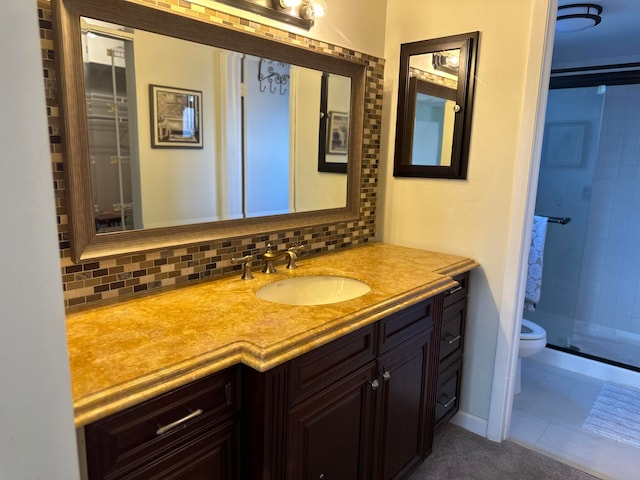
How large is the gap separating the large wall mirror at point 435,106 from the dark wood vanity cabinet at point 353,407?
0.77m

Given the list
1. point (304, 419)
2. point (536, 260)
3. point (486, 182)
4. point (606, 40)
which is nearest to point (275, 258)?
point (304, 419)

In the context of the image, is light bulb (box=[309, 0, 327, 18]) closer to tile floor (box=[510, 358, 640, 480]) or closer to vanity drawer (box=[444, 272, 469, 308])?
vanity drawer (box=[444, 272, 469, 308])

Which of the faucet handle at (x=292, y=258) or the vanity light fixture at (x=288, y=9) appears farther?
the faucet handle at (x=292, y=258)

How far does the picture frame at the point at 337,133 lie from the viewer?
2.02 m

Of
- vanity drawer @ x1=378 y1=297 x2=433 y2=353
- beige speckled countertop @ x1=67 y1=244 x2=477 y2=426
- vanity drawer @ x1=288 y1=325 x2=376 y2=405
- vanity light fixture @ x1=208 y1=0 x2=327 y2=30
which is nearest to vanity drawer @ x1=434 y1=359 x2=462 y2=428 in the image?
vanity drawer @ x1=378 y1=297 x2=433 y2=353

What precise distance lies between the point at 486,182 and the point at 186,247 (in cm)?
132

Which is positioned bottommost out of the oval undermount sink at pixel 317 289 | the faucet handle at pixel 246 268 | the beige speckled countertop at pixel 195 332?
the oval undermount sink at pixel 317 289

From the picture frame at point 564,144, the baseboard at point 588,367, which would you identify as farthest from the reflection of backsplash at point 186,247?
the picture frame at point 564,144

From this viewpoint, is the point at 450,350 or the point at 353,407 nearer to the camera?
the point at 353,407

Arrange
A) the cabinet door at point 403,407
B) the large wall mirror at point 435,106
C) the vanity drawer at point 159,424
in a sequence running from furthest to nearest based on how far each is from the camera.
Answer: the large wall mirror at point 435,106
the cabinet door at point 403,407
the vanity drawer at point 159,424

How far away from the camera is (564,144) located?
332cm

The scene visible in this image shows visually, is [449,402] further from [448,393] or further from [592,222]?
[592,222]

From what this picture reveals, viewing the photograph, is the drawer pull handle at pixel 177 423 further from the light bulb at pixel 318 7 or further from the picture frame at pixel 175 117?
the light bulb at pixel 318 7

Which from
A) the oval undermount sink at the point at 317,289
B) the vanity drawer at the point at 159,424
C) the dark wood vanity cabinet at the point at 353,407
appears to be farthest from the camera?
the oval undermount sink at the point at 317,289
